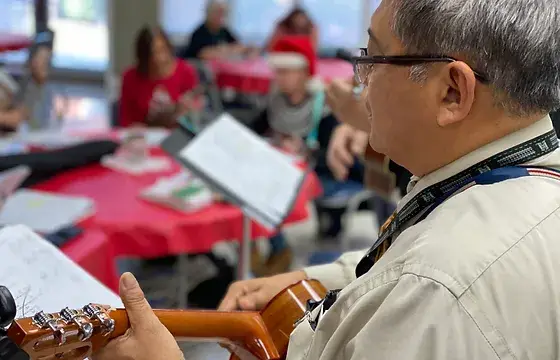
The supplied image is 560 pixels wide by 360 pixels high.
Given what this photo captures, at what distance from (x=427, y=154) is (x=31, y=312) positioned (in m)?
0.57

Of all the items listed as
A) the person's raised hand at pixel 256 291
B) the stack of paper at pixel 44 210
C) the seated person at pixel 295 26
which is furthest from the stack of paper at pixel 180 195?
the seated person at pixel 295 26

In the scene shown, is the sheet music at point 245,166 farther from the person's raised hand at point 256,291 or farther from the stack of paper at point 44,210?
the person's raised hand at point 256,291

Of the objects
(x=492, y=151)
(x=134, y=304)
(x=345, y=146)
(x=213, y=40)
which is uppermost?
(x=492, y=151)

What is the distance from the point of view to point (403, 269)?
29.2 inches

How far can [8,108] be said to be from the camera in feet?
9.54

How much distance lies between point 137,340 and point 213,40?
545 centimetres

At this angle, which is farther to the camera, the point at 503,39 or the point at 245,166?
the point at 245,166

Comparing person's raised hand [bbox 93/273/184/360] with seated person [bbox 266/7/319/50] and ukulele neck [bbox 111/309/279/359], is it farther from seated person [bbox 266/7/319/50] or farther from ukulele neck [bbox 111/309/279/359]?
seated person [bbox 266/7/319/50]

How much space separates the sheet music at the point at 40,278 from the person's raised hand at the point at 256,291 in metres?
0.24

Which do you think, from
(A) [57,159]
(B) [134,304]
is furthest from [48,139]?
(B) [134,304]

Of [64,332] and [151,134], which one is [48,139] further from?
[64,332]

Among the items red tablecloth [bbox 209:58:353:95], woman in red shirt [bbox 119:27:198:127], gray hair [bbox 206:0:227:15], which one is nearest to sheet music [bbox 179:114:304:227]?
woman in red shirt [bbox 119:27:198:127]

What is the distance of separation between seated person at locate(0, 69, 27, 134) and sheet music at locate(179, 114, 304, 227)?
120 centimetres

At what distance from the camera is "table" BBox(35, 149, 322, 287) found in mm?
1957
